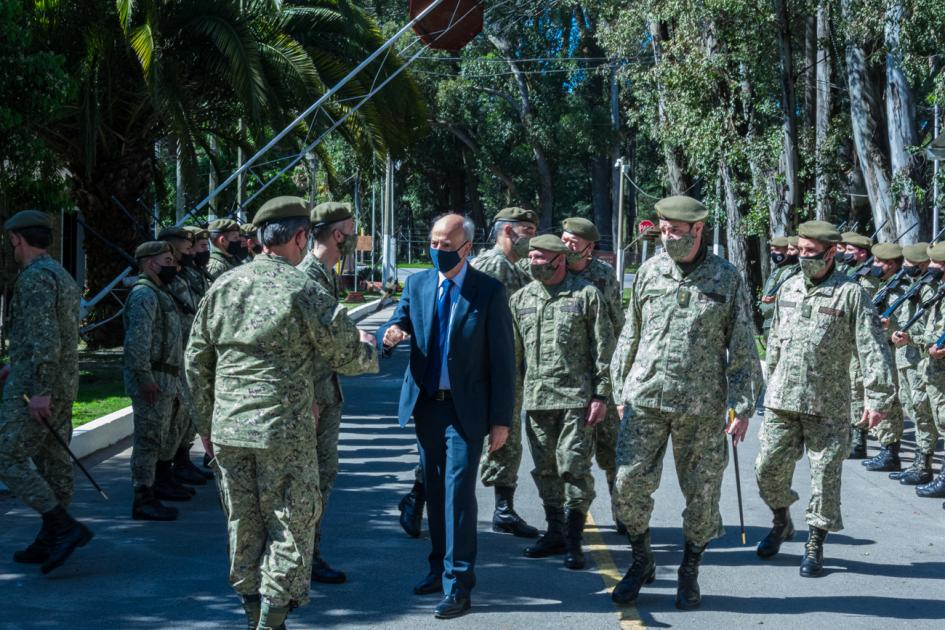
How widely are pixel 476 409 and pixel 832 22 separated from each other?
17353 mm

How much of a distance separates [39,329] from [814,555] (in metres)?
4.65

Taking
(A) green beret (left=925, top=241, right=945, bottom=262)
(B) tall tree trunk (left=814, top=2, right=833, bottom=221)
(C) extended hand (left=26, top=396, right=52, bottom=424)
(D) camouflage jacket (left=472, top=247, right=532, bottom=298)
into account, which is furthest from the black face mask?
(B) tall tree trunk (left=814, top=2, right=833, bottom=221)

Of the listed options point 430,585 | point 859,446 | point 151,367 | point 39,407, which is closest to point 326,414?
point 430,585

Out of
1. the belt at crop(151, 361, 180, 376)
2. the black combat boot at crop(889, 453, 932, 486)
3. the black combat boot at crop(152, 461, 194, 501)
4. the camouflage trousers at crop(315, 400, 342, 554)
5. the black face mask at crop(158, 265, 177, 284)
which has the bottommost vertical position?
the black combat boot at crop(889, 453, 932, 486)

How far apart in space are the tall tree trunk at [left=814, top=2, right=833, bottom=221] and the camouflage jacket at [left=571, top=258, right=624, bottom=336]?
15.2m

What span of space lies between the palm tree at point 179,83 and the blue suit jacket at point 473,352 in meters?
8.95

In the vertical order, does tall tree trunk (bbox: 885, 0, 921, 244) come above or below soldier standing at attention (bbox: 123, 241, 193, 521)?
above

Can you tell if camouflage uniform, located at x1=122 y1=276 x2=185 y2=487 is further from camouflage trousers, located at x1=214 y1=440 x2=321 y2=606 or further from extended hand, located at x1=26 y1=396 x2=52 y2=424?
camouflage trousers, located at x1=214 y1=440 x2=321 y2=606

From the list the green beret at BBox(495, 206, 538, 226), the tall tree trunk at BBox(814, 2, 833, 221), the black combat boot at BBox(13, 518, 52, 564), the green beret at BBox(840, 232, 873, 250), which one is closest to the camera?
the black combat boot at BBox(13, 518, 52, 564)

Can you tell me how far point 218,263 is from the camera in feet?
32.7

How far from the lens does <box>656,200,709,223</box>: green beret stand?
20.2 ft

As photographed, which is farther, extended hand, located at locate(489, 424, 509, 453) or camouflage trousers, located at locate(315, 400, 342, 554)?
camouflage trousers, located at locate(315, 400, 342, 554)

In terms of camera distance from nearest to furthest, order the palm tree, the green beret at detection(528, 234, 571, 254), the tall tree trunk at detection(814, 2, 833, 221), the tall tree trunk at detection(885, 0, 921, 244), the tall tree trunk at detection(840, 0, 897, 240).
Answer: the green beret at detection(528, 234, 571, 254) → the palm tree → the tall tree trunk at detection(885, 0, 921, 244) → the tall tree trunk at detection(840, 0, 897, 240) → the tall tree trunk at detection(814, 2, 833, 221)

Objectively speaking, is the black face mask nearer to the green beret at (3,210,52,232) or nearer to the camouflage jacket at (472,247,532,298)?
the green beret at (3,210,52,232)
